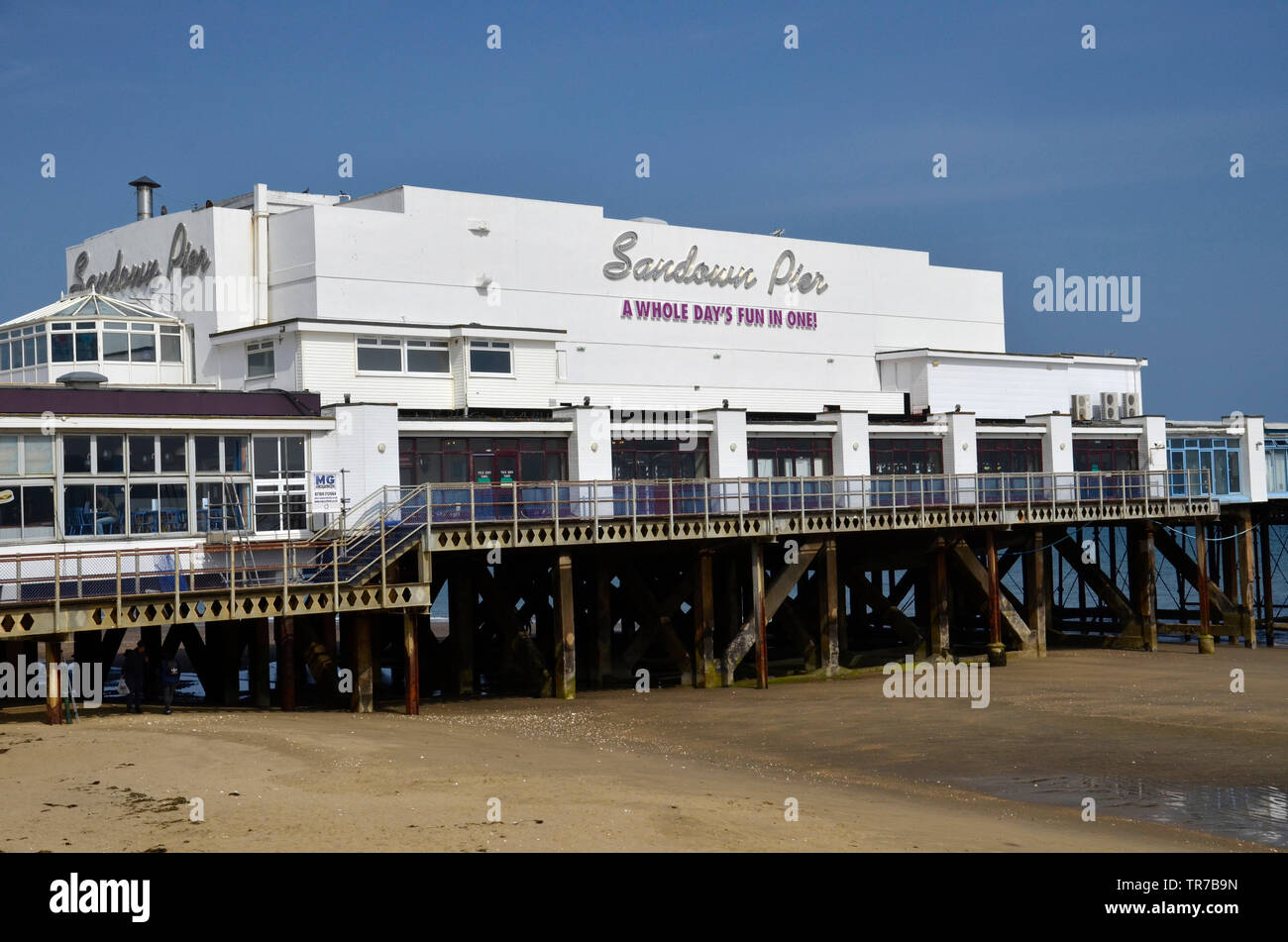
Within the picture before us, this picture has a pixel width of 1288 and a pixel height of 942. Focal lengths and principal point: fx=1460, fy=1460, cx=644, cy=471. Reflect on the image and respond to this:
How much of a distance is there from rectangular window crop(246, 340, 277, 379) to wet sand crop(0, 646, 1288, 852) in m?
8.81

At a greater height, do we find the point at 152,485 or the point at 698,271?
the point at 698,271

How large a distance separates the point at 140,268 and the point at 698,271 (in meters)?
15.8

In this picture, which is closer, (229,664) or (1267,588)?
(229,664)

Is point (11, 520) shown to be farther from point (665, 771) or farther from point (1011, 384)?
point (1011, 384)

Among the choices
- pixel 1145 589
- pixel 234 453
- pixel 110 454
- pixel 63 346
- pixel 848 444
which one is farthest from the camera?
pixel 1145 589

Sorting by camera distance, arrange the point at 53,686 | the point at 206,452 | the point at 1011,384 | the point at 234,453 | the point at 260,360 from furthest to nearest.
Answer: the point at 1011,384 → the point at 260,360 → the point at 234,453 → the point at 206,452 → the point at 53,686

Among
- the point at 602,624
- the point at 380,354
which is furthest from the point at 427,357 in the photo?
the point at 602,624

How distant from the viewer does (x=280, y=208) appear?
3825cm

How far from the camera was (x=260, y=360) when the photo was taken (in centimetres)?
3456

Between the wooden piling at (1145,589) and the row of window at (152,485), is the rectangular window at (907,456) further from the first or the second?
the row of window at (152,485)

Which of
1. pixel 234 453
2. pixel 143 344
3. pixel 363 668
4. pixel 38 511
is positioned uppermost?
pixel 143 344
